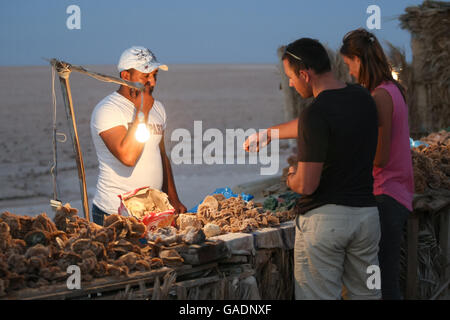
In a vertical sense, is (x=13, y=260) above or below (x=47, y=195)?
above

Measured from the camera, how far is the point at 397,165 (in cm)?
331

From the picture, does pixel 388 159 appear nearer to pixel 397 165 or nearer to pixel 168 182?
pixel 397 165

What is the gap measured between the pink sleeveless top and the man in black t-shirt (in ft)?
1.62

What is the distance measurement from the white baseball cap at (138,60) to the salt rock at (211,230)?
1.13 meters

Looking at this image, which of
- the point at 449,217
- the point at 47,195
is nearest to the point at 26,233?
the point at 449,217

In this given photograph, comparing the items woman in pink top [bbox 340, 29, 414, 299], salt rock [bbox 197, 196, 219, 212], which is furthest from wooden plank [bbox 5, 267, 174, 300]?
woman in pink top [bbox 340, 29, 414, 299]

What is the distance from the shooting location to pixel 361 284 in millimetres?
2994

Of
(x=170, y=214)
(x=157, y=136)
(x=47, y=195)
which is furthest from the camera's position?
(x=47, y=195)

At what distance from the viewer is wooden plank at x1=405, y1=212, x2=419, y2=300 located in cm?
455

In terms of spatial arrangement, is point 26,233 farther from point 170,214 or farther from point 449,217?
point 449,217

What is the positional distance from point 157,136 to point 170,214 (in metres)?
0.61

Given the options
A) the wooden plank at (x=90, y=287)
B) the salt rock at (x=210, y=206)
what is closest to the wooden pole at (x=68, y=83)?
the wooden plank at (x=90, y=287)

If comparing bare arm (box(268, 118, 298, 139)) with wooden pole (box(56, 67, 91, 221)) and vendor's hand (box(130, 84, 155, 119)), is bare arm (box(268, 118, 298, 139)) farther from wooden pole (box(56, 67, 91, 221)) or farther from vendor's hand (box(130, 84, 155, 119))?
wooden pole (box(56, 67, 91, 221))
